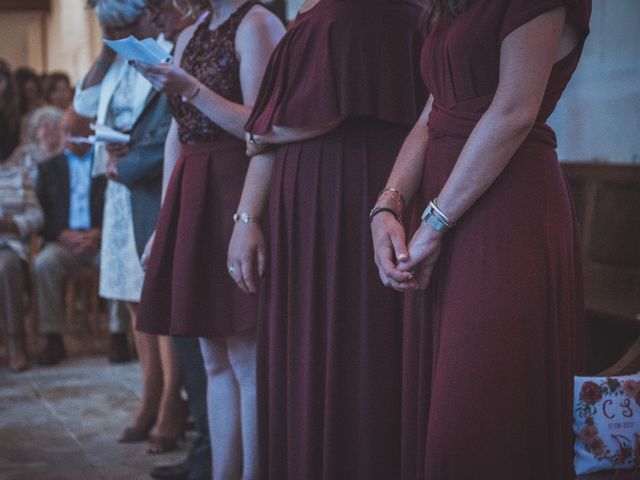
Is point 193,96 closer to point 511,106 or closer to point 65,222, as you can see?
point 511,106

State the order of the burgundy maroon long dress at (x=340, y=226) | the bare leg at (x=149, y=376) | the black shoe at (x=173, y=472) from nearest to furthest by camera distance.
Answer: the burgundy maroon long dress at (x=340, y=226), the black shoe at (x=173, y=472), the bare leg at (x=149, y=376)

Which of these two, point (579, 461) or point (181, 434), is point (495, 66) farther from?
point (181, 434)

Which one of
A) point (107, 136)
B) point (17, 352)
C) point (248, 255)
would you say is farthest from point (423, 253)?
point (17, 352)

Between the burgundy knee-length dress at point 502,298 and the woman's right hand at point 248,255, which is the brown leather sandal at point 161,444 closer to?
the woman's right hand at point 248,255

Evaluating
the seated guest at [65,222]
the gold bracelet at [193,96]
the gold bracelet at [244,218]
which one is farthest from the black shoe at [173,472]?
the seated guest at [65,222]

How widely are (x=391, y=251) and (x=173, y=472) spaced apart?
5.67 feet

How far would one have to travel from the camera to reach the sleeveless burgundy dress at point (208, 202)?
2.72 metres

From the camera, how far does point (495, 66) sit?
1.82m

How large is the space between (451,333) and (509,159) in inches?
12.4

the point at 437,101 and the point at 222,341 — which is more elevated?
the point at 437,101

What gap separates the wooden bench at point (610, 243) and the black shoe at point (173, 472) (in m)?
1.33

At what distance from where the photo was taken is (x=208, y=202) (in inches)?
110

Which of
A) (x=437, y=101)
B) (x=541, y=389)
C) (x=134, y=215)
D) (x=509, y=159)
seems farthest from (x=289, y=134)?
(x=134, y=215)

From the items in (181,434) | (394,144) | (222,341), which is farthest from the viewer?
(181,434)
